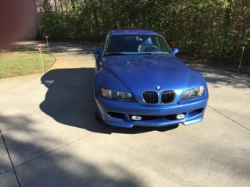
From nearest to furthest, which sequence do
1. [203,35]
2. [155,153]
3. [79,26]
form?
[155,153] < [203,35] < [79,26]

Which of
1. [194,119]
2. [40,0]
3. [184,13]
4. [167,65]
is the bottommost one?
[194,119]

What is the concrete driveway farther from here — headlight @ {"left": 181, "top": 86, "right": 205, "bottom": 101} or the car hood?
the car hood

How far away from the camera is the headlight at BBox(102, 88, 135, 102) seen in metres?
3.15

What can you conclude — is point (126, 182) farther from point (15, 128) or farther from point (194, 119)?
point (15, 128)

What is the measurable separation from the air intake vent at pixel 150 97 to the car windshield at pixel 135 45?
5.32 feet

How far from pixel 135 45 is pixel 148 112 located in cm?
206

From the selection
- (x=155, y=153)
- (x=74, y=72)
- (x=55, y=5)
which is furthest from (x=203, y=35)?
(x=55, y=5)

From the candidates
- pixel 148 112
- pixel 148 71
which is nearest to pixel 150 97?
pixel 148 112

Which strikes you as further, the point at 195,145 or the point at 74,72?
the point at 74,72

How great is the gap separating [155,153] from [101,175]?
0.85 metres

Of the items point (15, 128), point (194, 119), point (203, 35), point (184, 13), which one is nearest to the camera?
point (194, 119)

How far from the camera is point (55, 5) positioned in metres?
20.6

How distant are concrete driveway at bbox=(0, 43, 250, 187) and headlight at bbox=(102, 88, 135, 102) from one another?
69cm

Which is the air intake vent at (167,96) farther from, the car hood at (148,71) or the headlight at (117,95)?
the headlight at (117,95)
